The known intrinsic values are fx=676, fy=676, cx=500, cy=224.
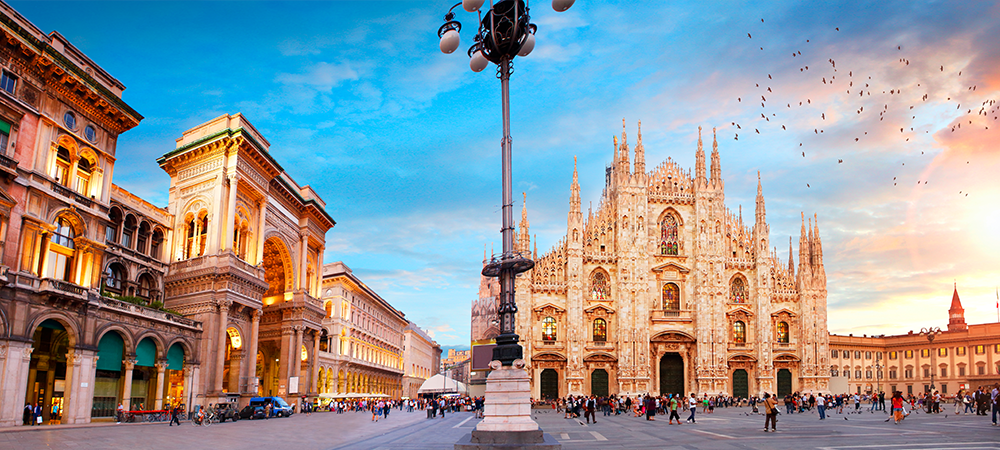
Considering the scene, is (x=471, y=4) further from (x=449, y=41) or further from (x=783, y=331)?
(x=783, y=331)

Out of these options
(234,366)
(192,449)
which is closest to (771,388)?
(234,366)

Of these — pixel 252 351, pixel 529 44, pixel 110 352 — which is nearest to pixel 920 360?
pixel 252 351

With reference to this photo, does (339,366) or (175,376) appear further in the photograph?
(339,366)

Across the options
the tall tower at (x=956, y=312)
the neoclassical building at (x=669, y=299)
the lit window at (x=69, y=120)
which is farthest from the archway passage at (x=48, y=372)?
the tall tower at (x=956, y=312)

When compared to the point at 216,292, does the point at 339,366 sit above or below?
below

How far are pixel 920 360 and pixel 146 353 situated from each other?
9365 cm

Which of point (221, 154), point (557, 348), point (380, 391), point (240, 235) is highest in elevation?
point (221, 154)

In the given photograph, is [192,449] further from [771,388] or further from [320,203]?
[771,388]

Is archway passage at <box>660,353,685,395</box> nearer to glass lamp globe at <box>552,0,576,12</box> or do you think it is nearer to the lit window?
the lit window

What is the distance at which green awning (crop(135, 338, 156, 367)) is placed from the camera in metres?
33.8

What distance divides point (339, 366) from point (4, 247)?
4185cm

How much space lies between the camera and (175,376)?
38250mm

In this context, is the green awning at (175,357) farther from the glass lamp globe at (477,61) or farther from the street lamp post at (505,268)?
the glass lamp globe at (477,61)

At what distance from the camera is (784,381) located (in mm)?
66000
